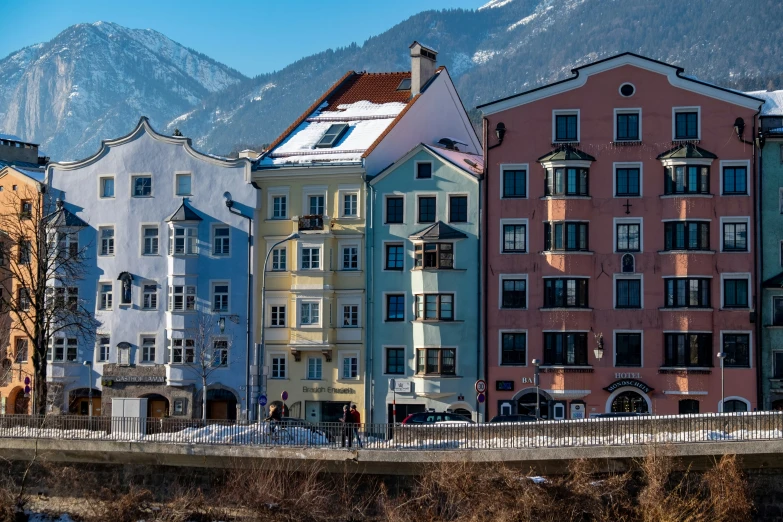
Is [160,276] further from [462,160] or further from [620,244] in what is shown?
[620,244]

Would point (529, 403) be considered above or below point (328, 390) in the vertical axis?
below

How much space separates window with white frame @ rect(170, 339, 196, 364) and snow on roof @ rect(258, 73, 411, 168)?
10.2 metres

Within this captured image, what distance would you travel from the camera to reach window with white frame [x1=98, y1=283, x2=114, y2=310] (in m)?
82.0

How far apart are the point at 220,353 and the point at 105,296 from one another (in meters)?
8.09

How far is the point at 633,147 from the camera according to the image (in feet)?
242

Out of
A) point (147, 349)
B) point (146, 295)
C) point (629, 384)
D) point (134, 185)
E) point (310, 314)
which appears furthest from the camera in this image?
point (134, 185)

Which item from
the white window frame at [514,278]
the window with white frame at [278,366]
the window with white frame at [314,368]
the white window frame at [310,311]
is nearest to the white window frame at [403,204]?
the white window frame at [310,311]

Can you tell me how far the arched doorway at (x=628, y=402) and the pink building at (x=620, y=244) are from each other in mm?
69

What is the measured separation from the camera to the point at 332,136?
8112 cm

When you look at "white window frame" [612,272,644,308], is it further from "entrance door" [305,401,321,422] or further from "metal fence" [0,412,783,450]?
"metal fence" [0,412,783,450]

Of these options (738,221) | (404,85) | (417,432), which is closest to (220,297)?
(404,85)

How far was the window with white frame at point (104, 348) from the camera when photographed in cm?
8150

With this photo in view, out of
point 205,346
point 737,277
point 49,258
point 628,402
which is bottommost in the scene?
point 628,402

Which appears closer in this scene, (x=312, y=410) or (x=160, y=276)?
(x=312, y=410)
